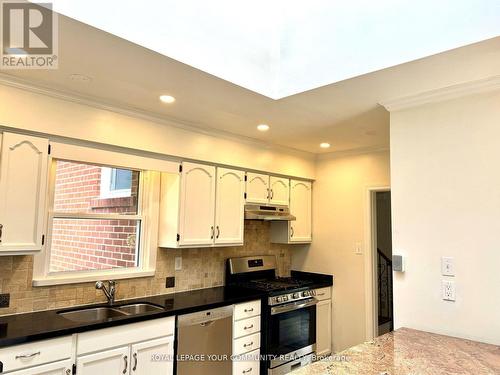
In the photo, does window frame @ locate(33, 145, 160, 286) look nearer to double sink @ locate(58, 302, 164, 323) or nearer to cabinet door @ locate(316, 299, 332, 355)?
double sink @ locate(58, 302, 164, 323)

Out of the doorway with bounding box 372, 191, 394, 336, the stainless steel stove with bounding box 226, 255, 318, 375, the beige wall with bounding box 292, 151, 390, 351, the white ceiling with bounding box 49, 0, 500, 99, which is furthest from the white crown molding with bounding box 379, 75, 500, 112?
the doorway with bounding box 372, 191, 394, 336

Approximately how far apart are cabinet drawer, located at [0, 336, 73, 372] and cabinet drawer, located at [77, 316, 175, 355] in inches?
3.6

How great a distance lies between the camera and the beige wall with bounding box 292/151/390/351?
13.5 feet

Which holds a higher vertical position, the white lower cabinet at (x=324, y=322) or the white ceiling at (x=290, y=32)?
the white ceiling at (x=290, y=32)

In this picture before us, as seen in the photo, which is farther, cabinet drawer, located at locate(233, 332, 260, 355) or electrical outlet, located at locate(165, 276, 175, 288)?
electrical outlet, located at locate(165, 276, 175, 288)

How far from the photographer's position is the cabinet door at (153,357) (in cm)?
258

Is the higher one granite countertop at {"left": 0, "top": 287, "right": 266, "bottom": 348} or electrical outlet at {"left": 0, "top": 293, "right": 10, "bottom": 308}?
electrical outlet at {"left": 0, "top": 293, "right": 10, "bottom": 308}

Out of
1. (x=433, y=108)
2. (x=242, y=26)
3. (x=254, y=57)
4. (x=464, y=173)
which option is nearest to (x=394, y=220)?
(x=464, y=173)

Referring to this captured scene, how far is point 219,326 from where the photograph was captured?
313 cm

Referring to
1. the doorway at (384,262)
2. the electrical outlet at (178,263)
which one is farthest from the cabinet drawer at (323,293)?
the electrical outlet at (178,263)

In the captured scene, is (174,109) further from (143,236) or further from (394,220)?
(394,220)

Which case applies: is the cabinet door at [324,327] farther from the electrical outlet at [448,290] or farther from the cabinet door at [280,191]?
the electrical outlet at [448,290]

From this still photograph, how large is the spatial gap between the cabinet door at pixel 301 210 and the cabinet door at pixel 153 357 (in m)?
2.00

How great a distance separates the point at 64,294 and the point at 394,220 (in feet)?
8.21
